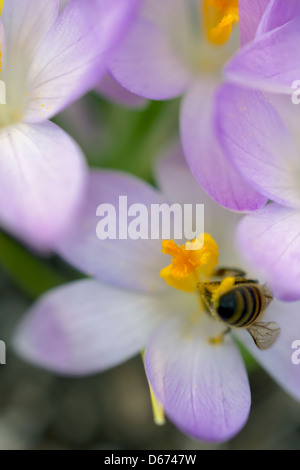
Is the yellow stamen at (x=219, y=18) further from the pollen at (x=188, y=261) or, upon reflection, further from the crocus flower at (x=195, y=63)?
the pollen at (x=188, y=261)

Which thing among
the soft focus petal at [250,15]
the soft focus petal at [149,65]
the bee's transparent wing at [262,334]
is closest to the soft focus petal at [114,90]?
the soft focus petal at [149,65]

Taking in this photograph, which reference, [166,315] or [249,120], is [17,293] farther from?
[249,120]

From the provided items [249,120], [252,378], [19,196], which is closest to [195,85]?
[249,120]

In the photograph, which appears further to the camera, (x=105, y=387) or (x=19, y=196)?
(x=105, y=387)

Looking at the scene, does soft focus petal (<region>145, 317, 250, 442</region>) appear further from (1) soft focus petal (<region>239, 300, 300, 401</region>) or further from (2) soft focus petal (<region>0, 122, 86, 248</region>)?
(2) soft focus petal (<region>0, 122, 86, 248</region>)

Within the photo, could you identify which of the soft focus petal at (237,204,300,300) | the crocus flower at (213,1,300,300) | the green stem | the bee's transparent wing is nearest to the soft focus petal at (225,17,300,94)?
the crocus flower at (213,1,300,300)
